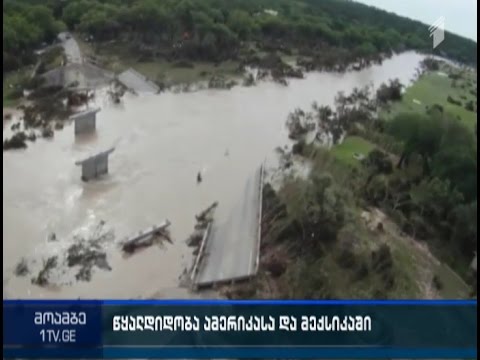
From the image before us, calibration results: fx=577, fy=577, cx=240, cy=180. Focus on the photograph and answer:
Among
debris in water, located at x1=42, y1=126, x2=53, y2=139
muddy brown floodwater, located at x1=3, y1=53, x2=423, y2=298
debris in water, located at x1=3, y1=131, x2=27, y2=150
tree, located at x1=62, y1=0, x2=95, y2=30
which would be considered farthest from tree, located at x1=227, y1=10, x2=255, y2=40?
debris in water, located at x1=3, y1=131, x2=27, y2=150

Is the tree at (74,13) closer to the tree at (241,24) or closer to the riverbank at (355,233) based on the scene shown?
the tree at (241,24)

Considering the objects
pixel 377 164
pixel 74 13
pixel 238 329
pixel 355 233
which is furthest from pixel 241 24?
pixel 238 329

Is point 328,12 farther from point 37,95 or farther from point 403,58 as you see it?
point 37,95

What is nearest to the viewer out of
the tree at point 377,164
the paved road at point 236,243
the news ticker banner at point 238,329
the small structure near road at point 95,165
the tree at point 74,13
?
Answer: the news ticker banner at point 238,329

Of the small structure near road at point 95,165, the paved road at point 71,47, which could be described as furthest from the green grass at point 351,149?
the paved road at point 71,47

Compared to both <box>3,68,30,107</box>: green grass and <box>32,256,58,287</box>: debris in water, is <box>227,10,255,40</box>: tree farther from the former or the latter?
<box>32,256,58,287</box>: debris in water

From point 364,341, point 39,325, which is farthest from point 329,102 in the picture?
point 39,325
